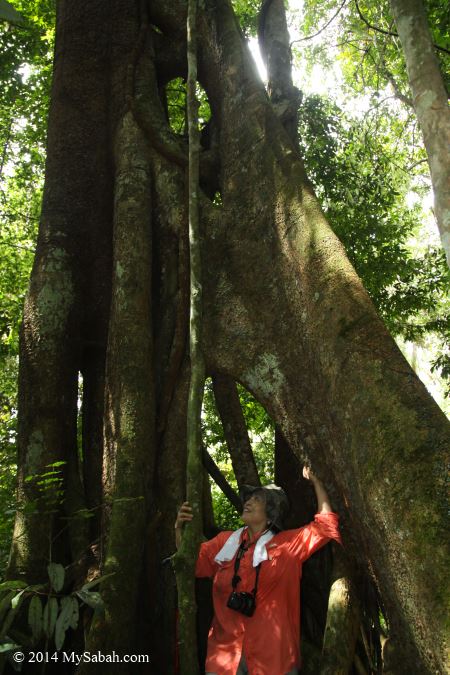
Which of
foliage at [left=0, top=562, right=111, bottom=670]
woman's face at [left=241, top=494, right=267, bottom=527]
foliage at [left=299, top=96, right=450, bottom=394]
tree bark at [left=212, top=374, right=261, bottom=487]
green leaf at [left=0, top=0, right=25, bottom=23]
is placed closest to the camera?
green leaf at [left=0, top=0, right=25, bottom=23]

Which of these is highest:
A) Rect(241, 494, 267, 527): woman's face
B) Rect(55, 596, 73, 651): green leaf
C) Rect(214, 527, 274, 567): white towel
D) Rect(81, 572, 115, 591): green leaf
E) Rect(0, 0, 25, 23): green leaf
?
Rect(0, 0, 25, 23): green leaf

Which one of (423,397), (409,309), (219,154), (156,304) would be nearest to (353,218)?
(409,309)

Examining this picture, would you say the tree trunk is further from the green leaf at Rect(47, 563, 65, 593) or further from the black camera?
the black camera

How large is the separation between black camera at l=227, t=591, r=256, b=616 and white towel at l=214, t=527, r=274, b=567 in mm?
181

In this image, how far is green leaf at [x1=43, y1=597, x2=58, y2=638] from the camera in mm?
2910

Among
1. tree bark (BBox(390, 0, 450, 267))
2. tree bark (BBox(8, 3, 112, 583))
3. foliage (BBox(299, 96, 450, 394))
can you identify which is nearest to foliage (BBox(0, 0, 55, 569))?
tree bark (BBox(8, 3, 112, 583))

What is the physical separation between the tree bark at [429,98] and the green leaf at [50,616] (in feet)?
8.97

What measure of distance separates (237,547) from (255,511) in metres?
0.24

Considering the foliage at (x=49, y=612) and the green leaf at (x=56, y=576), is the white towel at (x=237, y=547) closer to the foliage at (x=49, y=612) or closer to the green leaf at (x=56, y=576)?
the foliage at (x=49, y=612)

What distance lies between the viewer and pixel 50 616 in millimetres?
2961

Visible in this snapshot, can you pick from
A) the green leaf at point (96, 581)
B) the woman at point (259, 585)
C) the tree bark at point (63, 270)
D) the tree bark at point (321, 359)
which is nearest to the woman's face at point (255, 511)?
the woman at point (259, 585)

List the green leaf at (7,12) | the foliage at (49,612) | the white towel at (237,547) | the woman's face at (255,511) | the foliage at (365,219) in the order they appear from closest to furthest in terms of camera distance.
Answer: the green leaf at (7,12) < the foliage at (49,612) < the white towel at (237,547) < the woman's face at (255,511) < the foliage at (365,219)

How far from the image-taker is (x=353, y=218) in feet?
26.7

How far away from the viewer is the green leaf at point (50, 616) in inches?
115
